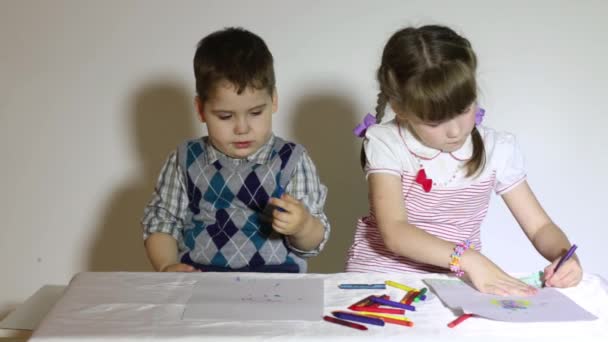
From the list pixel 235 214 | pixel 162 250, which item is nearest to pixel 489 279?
pixel 235 214

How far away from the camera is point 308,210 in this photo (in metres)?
1.74

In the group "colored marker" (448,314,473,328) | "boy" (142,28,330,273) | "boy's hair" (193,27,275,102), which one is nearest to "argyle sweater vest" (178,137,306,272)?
"boy" (142,28,330,273)

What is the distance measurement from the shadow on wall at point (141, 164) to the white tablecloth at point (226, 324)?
1.08m

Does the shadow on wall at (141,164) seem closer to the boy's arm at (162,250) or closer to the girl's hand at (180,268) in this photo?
the boy's arm at (162,250)

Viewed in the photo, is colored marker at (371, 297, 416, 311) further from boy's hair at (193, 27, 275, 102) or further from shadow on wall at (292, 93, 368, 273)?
shadow on wall at (292, 93, 368, 273)

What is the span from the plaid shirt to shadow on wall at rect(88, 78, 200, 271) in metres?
0.64

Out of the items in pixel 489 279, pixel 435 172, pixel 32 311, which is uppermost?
pixel 435 172

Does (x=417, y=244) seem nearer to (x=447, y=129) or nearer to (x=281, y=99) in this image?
(x=447, y=129)

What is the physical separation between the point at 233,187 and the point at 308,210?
6.7 inches

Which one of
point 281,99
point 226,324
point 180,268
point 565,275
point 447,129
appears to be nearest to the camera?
point 226,324

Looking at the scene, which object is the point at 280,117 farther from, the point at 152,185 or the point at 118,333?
the point at 118,333

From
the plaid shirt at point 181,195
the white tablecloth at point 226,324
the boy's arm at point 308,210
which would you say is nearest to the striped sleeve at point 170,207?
the plaid shirt at point 181,195

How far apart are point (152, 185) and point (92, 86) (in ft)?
1.14

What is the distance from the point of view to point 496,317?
120 cm
